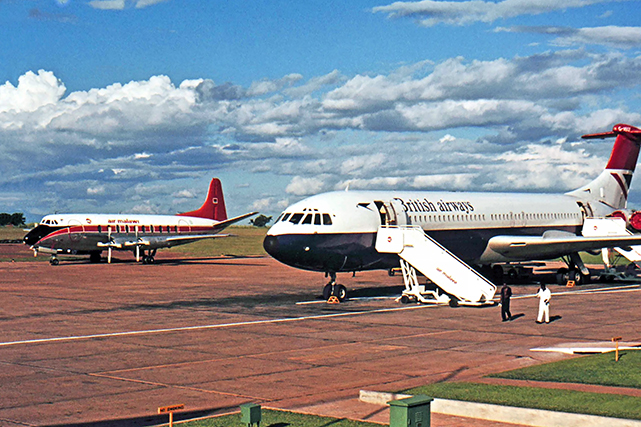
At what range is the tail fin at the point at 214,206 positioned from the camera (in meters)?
80.9

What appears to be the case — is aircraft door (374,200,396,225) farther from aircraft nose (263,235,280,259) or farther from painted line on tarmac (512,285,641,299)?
painted line on tarmac (512,285,641,299)

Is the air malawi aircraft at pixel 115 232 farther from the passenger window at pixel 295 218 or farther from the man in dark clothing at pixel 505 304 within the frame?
the man in dark clothing at pixel 505 304

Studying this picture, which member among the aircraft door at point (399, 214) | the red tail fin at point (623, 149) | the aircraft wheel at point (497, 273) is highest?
the red tail fin at point (623, 149)

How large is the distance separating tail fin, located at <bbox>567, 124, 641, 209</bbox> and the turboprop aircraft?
0.23 ft

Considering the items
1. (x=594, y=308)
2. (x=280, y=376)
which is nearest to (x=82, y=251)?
(x=594, y=308)

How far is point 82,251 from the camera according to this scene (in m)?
68.9

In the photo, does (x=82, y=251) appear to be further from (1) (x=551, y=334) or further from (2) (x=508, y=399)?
(2) (x=508, y=399)

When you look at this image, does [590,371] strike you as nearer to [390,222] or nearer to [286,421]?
[286,421]

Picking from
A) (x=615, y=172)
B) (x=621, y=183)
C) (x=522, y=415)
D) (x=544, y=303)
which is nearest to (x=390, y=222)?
(x=544, y=303)

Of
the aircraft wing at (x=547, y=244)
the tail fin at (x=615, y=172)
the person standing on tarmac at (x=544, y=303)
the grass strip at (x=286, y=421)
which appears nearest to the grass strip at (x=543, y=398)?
the grass strip at (x=286, y=421)

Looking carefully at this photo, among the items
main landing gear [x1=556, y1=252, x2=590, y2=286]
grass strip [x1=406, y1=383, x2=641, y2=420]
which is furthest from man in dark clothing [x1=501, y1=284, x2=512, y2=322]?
main landing gear [x1=556, y1=252, x2=590, y2=286]

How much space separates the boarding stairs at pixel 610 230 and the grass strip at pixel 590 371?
2713 centimetres

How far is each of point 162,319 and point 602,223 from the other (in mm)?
29208

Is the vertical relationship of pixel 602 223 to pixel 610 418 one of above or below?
above
